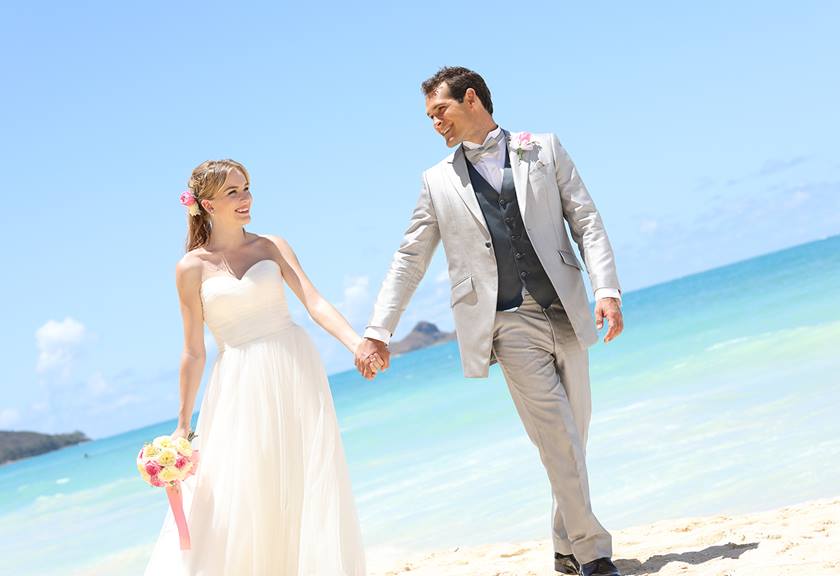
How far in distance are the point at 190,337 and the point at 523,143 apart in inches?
64.3

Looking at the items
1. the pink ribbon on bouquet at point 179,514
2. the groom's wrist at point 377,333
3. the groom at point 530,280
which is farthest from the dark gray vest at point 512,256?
the pink ribbon on bouquet at point 179,514

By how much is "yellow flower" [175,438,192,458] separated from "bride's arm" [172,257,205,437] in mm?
110

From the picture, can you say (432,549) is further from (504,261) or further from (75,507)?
(75,507)

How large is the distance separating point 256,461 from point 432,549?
3.56 m

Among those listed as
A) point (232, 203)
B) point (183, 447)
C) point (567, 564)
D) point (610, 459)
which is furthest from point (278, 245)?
point (610, 459)

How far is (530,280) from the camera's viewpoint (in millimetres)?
4566

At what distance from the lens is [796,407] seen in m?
9.86

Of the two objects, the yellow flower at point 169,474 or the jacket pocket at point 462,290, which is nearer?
the yellow flower at point 169,474

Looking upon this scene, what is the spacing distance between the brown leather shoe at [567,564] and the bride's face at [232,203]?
6.58 feet

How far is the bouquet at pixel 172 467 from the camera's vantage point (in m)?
4.40

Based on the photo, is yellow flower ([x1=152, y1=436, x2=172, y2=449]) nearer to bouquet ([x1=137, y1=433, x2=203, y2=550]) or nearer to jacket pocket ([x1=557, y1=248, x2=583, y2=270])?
bouquet ([x1=137, y1=433, x2=203, y2=550])

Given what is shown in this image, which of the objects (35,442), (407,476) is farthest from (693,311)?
(35,442)

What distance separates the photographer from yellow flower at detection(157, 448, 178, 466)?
4.41 m

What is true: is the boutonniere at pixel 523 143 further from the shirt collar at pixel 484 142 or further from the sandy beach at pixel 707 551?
the sandy beach at pixel 707 551
